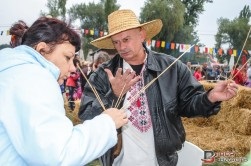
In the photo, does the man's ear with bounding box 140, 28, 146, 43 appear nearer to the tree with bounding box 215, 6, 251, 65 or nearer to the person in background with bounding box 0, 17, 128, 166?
the person in background with bounding box 0, 17, 128, 166

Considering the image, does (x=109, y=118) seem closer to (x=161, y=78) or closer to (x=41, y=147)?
(x=41, y=147)

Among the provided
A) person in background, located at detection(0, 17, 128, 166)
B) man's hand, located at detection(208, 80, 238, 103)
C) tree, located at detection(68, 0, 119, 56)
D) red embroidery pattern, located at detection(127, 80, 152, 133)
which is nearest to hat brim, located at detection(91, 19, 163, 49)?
red embroidery pattern, located at detection(127, 80, 152, 133)

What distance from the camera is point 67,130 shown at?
115cm

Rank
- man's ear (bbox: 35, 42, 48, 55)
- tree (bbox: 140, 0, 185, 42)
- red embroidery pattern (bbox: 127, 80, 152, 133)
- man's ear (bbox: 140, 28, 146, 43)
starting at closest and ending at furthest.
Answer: man's ear (bbox: 35, 42, 48, 55), red embroidery pattern (bbox: 127, 80, 152, 133), man's ear (bbox: 140, 28, 146, 43), tree (bbox: 140, 0, 185, 42)

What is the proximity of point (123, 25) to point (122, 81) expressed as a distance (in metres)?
0.61

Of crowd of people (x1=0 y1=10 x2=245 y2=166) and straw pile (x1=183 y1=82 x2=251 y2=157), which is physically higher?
crowd of people (x1=0 y1=10 x2=245 y2=166)

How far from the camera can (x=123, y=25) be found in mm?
2604

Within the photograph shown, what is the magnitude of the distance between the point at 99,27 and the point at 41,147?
49281 mm

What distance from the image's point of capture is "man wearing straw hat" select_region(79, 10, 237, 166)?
232 centimetres

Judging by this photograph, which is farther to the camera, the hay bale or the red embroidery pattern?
the hay bale

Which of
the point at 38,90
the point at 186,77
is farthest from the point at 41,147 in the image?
the point at 186,77

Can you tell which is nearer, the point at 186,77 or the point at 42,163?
the point at 42,163

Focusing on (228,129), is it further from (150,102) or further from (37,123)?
(37,123)

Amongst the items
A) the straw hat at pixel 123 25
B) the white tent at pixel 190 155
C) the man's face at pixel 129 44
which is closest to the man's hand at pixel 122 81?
the man's face at pixel 129 44
